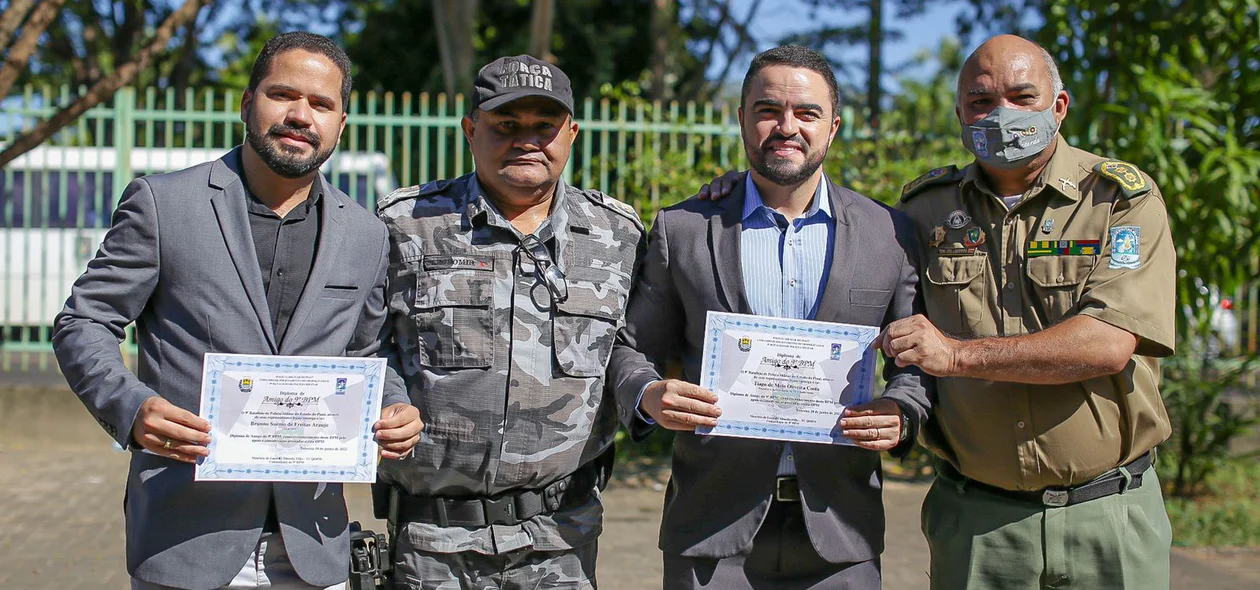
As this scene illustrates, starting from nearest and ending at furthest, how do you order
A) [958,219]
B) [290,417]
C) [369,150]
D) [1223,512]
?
[290,417], [958,219], [1223,512], [369,150]

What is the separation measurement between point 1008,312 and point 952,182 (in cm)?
46

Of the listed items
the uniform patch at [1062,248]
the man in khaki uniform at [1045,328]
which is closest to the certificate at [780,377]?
the man in khaki uniform at [1045,328]

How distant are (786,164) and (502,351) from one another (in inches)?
37.0

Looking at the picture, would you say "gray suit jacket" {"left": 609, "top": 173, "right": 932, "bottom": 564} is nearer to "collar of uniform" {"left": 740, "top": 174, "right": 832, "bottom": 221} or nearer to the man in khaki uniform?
"collar of uniform" {"left": 740, "top": 174, "right": 832, "bottom": 221}

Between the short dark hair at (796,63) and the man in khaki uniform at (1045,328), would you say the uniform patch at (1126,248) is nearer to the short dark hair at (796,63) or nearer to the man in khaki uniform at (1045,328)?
the man in khaki uniform at (1045,328)

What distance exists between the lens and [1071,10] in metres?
6.61

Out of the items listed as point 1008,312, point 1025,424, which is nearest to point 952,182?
point 1008,312

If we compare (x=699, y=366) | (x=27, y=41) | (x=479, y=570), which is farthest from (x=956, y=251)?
(x=27, y=41)

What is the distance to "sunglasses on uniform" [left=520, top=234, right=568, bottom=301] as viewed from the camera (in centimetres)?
309

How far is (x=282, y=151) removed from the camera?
2.76 metres

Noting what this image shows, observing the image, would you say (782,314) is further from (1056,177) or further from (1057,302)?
(1056,177)

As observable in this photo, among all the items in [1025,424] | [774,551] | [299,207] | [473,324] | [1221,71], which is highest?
[1221,71]

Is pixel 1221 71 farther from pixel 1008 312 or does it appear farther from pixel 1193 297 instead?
pixel 1008 312

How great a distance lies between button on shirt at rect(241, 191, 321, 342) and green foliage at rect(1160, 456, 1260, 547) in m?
5.49
